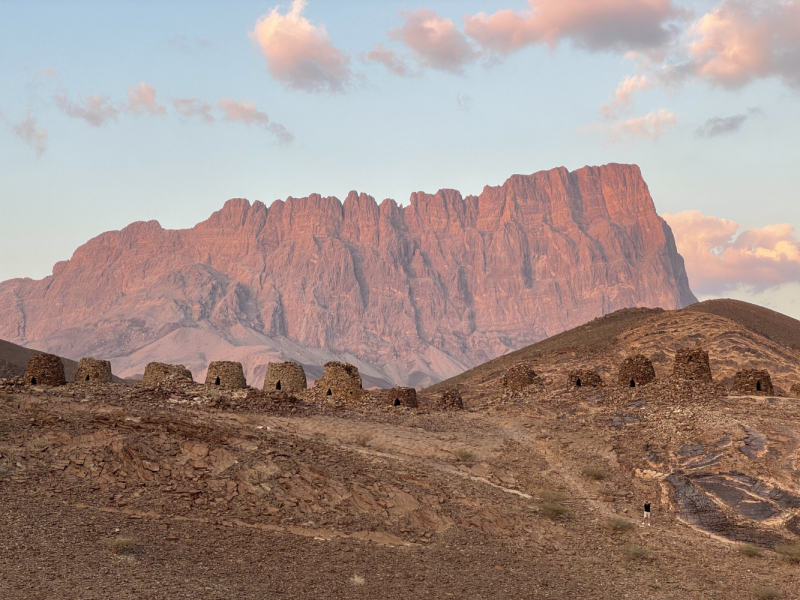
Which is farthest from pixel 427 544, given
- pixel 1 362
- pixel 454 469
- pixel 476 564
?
pixel 1 362

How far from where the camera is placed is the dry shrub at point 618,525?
65.0ft

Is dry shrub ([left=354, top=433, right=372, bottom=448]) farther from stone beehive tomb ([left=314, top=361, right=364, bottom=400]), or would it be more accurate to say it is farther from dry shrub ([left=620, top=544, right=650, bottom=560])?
stone beehive tomb ([left=314, top=361, right=364, bottom=400])

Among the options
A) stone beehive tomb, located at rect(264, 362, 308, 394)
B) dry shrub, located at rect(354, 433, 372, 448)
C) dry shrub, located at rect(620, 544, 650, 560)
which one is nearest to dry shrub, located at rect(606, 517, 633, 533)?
dry shrub, located at rect(620, 544, 650, 560)

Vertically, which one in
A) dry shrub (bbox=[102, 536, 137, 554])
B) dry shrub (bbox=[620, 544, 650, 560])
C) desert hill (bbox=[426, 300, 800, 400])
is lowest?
dry shrub (bbox=[102, 536, 137, 554])

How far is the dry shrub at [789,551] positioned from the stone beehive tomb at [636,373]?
19.4 metres

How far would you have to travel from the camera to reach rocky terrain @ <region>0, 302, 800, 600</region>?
15.2 m

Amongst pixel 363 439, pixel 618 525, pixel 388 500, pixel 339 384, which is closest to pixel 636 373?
pixel 339 384

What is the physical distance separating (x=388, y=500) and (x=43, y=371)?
67.3ft

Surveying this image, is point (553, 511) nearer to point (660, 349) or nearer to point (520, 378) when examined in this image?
point (520, 378)

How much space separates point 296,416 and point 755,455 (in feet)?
47.0

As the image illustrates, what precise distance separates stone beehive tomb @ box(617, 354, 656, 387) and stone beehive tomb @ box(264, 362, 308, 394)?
14782mm

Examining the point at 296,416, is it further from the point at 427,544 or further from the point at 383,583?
the point at 383,583

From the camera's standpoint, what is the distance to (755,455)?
23.6 m

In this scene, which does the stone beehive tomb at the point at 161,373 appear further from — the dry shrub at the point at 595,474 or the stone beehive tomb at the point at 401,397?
the dry shrub at the point at 595,474
